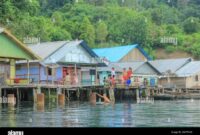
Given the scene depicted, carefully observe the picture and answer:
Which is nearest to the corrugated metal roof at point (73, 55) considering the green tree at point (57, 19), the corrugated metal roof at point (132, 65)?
the corrugated metal roof at point (132, 65)

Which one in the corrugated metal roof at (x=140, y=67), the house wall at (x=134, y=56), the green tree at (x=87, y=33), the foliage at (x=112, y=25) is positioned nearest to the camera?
the corrugated metal roof at (x=140, y=67)

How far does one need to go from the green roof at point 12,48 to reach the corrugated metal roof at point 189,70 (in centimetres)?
2296

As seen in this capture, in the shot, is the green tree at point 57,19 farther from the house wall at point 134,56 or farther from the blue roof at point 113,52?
the blue roof at point 113,52

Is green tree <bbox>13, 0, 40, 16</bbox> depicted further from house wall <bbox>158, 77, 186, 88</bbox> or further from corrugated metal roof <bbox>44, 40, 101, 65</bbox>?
house wall <bbox>158, 77, 186, 88</bbox>

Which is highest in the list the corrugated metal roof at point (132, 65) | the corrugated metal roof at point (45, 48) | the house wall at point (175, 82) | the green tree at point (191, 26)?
the green tree at point (191, 26)

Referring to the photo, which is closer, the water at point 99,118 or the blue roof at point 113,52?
the water at point 99,118

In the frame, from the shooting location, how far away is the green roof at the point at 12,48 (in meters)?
29.7

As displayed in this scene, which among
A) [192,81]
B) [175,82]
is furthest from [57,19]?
[192,81]

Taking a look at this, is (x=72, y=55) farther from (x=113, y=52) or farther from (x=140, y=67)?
(x=113, y=52)

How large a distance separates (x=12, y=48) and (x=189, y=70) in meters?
25.1

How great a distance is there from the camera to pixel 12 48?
3041cm

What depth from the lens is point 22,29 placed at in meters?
51.0

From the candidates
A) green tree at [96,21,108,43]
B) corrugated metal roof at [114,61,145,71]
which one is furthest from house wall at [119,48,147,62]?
green tree at [96,21,108,43]

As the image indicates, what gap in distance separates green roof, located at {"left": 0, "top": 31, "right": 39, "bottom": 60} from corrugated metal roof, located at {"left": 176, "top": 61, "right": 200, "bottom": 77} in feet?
75.3
